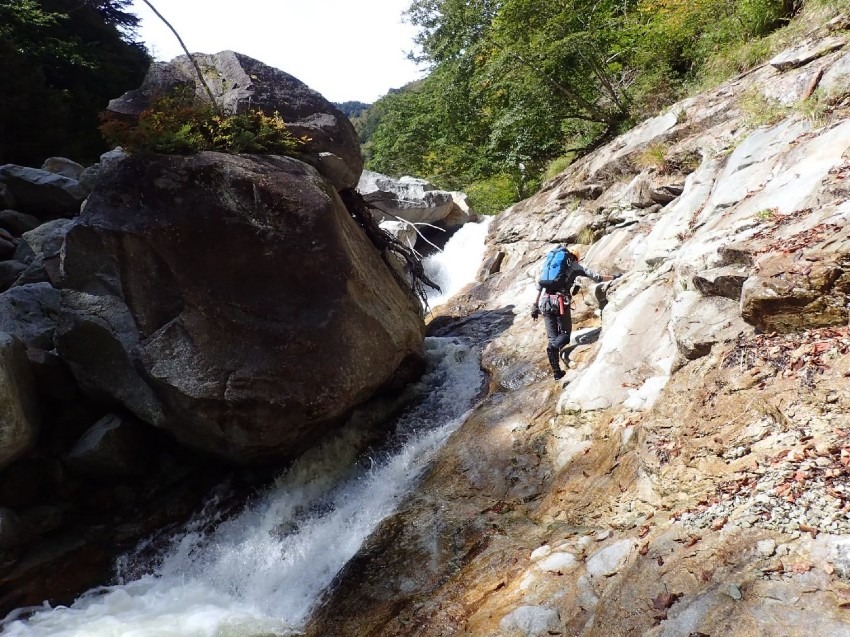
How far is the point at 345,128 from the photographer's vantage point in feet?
29.9

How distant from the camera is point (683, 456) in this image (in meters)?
4.25

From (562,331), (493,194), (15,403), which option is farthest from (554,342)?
(493,194)

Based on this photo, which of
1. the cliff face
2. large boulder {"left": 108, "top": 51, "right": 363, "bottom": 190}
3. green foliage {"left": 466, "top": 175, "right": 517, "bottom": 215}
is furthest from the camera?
green foliage {"left": 466, "top": 175, "right": 517, "bottom": 215}

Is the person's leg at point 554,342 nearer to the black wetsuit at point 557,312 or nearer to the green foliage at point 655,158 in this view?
the black wetsuit at point 557,312

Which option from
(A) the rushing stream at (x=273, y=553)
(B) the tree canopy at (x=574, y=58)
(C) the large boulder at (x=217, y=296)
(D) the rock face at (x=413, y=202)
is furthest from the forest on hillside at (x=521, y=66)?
(A) the rushing stream at (x=273, y=553)

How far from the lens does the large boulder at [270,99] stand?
327 inches

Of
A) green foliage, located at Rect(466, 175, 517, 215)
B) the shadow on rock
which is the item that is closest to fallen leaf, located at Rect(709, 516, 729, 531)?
the shadow on rock

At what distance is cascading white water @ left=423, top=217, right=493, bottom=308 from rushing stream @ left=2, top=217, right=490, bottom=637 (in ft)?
23.8

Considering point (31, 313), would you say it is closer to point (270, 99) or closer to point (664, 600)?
point (270, 99)

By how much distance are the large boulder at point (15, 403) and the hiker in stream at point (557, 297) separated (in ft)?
23.5

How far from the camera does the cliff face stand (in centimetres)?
309

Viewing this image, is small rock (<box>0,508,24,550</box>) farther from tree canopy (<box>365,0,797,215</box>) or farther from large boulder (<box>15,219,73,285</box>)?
tree canopy (<box>365,0,797,215</box>)

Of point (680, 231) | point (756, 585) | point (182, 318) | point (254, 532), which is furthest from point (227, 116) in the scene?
point (756, 585)

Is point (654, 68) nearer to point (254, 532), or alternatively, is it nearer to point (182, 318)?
point (182, 318)
